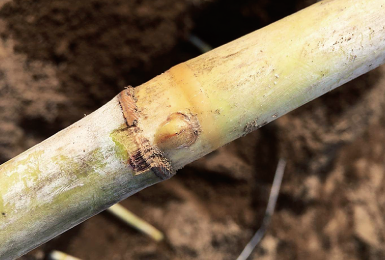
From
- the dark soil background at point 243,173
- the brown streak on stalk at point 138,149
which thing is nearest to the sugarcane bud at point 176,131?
the brown streak on stalk at point 138,149

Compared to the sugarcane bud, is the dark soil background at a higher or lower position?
higher

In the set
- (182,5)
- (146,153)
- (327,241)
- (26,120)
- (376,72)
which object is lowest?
(327,241)

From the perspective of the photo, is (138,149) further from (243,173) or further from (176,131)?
(243,173)

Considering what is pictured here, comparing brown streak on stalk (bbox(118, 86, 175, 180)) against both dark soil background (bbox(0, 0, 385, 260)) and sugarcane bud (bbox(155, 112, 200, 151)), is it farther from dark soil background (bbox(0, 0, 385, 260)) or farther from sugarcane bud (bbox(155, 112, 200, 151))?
dark soil background (bbox(0, 0, 385, 260))

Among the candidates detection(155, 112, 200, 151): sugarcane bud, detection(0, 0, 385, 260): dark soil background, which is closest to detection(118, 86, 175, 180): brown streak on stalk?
detection(155, 112, 200, 151): sugarcane bud

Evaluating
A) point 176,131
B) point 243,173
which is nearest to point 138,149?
point 176,131

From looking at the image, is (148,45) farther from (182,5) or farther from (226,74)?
(226,74)

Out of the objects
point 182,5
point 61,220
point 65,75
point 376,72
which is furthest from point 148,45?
point 376,72

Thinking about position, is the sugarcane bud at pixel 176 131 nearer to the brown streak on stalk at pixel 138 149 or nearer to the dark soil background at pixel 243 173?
the brown streak on stalk at pixel 138 149
